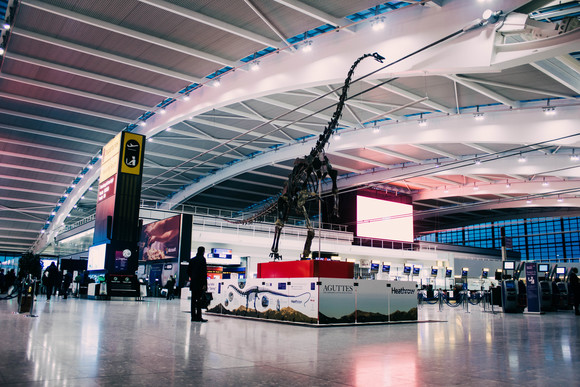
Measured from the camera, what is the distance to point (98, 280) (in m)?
20.5

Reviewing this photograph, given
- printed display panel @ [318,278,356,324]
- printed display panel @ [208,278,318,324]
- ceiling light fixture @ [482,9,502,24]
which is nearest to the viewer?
printed display panel @ [318,278,356,324]

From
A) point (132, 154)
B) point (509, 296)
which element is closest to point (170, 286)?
point (132, 154)

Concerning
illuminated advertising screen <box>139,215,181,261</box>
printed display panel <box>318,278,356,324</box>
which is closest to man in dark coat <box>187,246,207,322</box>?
printed display panel <box>318,278,356,324</box>

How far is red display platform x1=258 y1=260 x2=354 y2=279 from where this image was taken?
8.55m

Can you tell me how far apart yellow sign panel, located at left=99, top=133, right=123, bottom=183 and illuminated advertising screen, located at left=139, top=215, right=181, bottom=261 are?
14.7 ft

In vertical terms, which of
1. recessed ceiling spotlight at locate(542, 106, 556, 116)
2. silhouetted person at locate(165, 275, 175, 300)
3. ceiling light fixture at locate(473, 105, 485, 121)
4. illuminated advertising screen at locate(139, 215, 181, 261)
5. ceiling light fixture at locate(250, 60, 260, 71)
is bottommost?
silhouetted person at locate(165, 275, 175, 300)

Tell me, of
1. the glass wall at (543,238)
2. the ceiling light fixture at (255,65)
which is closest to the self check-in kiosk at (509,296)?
the ceiling light fixture at (255,65)

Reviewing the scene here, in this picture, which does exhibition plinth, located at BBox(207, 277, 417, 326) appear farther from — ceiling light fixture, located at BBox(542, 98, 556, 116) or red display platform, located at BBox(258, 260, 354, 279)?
ceiling light fixture, located at BBox(542, 98, 556, 116)

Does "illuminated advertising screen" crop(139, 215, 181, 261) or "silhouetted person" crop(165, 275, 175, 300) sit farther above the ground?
"illuminated advertising screen" crop(139, 215, 181, 261)

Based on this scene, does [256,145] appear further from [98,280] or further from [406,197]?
[406,197]

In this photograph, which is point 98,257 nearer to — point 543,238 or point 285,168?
point 285,168

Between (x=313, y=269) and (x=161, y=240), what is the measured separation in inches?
702

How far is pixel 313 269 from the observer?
8.54m

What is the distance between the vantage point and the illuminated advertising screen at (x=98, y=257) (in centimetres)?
1897
